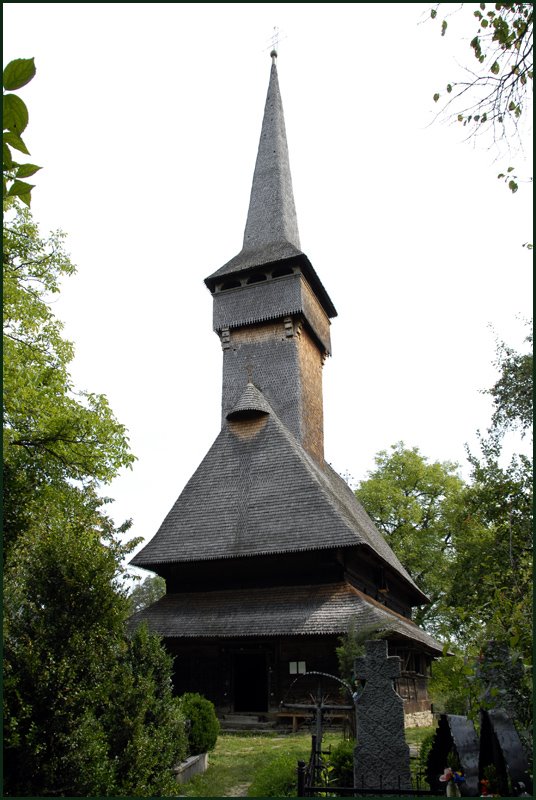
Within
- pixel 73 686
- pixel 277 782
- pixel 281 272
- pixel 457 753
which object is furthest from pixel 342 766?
pixel 281 272

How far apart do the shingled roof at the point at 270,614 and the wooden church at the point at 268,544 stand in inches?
1.6

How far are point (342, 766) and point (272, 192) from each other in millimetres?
24530

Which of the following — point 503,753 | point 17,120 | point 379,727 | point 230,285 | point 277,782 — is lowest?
point 277,782

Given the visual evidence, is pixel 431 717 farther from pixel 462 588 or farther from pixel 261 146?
pixel 261 146

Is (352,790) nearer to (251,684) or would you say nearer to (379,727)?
(379,727)

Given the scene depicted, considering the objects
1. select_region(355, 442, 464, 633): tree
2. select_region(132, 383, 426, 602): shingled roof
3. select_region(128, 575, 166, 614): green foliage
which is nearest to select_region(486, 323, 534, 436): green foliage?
select_region(132, 383, 426, 602): shingled roof

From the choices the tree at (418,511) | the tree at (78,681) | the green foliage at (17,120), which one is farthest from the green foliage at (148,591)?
the green foliage at (17,120)

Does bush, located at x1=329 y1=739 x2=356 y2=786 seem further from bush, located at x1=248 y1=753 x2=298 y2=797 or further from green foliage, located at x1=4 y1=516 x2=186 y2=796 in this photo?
green foliage, located at x1=4 y1=516 x2=186 y2=796

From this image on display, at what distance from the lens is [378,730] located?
7.36 metres

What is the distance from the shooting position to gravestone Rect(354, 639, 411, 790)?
7.08 meters

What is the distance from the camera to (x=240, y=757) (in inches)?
459

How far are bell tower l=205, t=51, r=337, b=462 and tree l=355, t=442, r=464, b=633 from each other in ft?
41.2

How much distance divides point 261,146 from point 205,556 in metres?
20.9

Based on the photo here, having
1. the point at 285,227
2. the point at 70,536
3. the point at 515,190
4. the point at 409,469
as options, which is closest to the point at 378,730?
the point at 70,536
